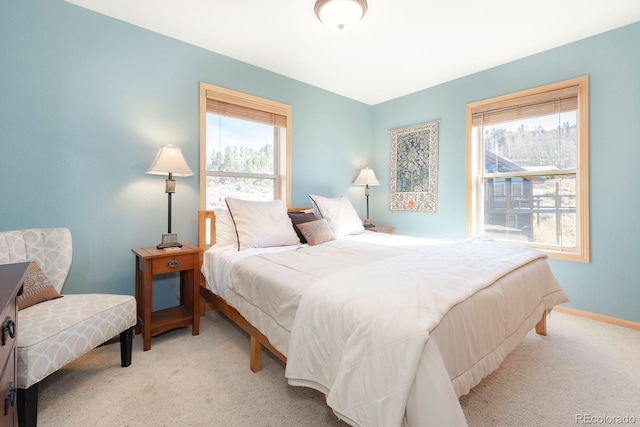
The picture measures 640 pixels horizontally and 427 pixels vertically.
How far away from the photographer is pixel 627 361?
196 cm

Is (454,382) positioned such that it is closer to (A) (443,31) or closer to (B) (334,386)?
(B) (334,386)

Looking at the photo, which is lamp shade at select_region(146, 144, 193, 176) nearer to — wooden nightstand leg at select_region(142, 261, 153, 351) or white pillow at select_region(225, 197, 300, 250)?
white pillow at select_region(225, 197, 300, 250)

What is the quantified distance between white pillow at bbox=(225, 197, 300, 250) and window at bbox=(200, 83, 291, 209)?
515 millimetres

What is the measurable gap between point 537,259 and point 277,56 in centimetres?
288

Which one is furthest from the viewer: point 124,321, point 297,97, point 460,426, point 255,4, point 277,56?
point 297,97

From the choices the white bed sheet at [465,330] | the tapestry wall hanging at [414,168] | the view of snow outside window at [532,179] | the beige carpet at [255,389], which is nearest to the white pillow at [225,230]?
the white bed sheet at [465,330]

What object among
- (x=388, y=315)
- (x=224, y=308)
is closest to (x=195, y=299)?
(x=224, y=308)

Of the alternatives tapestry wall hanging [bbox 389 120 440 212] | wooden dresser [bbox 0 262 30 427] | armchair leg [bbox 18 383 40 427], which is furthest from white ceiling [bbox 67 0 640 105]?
armchair leg [bbox 18 383 40 427]

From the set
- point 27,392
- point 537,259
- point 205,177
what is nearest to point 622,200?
point 537,259

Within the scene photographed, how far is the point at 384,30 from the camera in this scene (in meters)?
2.54

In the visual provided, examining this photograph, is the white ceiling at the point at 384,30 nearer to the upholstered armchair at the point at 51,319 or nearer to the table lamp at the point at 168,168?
the table lamp at the point at 168,168

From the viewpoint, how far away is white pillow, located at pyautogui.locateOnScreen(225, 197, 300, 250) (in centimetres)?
246

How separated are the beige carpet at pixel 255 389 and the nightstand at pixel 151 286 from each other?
0.48 feet

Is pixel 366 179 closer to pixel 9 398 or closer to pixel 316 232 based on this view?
pixel 316 232
